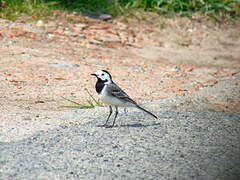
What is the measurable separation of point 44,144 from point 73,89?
283cm

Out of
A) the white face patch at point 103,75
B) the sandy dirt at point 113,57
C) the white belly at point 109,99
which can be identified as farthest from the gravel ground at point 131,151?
the sandy dirt at point 113,57

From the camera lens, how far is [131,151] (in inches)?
197

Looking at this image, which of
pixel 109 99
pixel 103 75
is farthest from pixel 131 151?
pixel 103 75

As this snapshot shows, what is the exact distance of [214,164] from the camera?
15.7 feet

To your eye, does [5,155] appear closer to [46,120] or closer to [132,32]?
[46,120]

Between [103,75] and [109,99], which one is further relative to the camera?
[103,75]

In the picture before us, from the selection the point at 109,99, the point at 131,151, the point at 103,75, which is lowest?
the point at 131,151

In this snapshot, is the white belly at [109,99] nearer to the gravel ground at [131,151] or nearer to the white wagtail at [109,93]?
the white wagtail at [109,93]

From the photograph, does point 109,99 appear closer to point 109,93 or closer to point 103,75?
point 109,93

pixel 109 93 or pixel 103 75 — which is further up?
pixel 103 75

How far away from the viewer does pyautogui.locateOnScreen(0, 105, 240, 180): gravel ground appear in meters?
4.53

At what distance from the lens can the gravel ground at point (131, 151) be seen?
14.9 ft

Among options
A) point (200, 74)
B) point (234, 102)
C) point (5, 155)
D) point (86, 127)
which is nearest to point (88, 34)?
point (200, 74)

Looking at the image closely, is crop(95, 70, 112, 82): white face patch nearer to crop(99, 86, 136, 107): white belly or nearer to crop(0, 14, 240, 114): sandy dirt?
crop(99, 86, 136, 107): white belly
